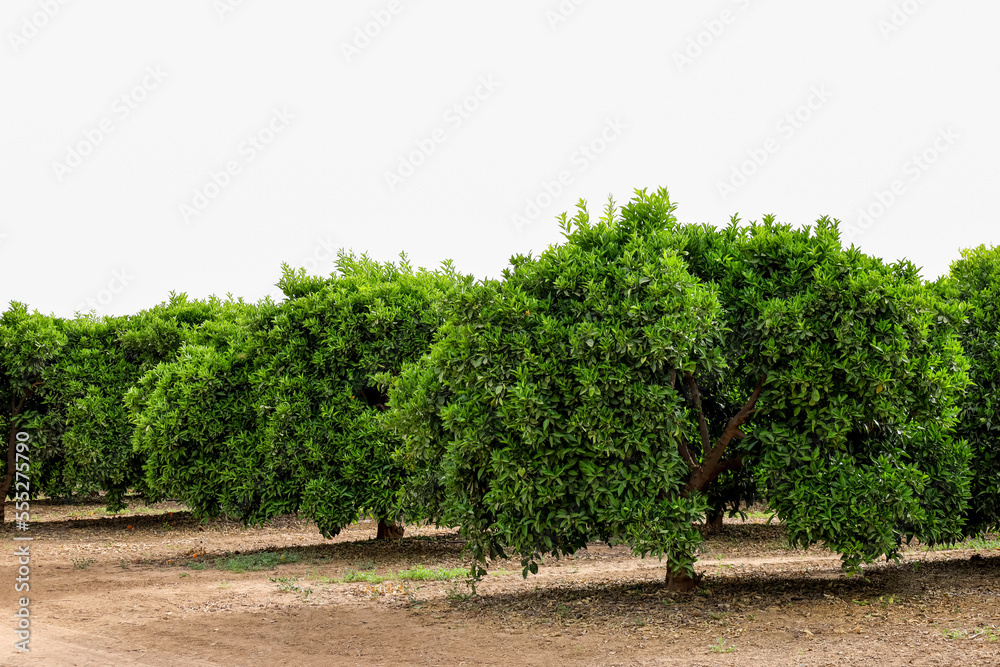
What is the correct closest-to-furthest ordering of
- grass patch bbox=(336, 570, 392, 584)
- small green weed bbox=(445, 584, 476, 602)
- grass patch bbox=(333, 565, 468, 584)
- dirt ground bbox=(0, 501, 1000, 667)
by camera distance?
dirt ground bbox=(0, 501, 1000, 667), small green weed bbox=(445, 584, 476, 602), grass patch bbox=(336, 570, 392, 584), grass patch bbox=(333, 565, 468, 584)

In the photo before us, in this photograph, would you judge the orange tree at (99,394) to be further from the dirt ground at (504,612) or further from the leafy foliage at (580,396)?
the leafy foliage at (580,396)

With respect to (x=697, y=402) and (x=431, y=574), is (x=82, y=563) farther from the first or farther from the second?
(x=697, y=402)

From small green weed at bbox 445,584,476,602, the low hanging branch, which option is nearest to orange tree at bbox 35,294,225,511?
small green weed at bbox 445,584,476,602

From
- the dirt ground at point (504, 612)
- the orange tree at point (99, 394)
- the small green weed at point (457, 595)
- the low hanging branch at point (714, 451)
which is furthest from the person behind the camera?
the orange tree at point (99, 394)

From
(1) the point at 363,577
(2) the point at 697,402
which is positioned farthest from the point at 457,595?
(2) the point at 697,402

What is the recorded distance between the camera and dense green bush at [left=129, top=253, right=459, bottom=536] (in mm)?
13711

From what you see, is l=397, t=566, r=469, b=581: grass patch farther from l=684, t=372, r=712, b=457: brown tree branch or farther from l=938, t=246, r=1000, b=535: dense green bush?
l=938, t=246, r=1000, b=535: dense green bush

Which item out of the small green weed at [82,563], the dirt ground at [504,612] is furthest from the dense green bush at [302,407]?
the small green weed at [82,563]

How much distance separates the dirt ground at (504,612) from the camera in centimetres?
766

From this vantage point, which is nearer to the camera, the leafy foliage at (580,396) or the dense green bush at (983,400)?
the leafy foliage at (580,396)

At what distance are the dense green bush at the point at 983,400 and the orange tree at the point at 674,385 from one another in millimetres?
1731

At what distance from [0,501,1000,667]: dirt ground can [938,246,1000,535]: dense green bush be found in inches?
37.2

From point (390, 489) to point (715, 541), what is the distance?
7.37m

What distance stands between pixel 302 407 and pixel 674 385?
742 centimetres
